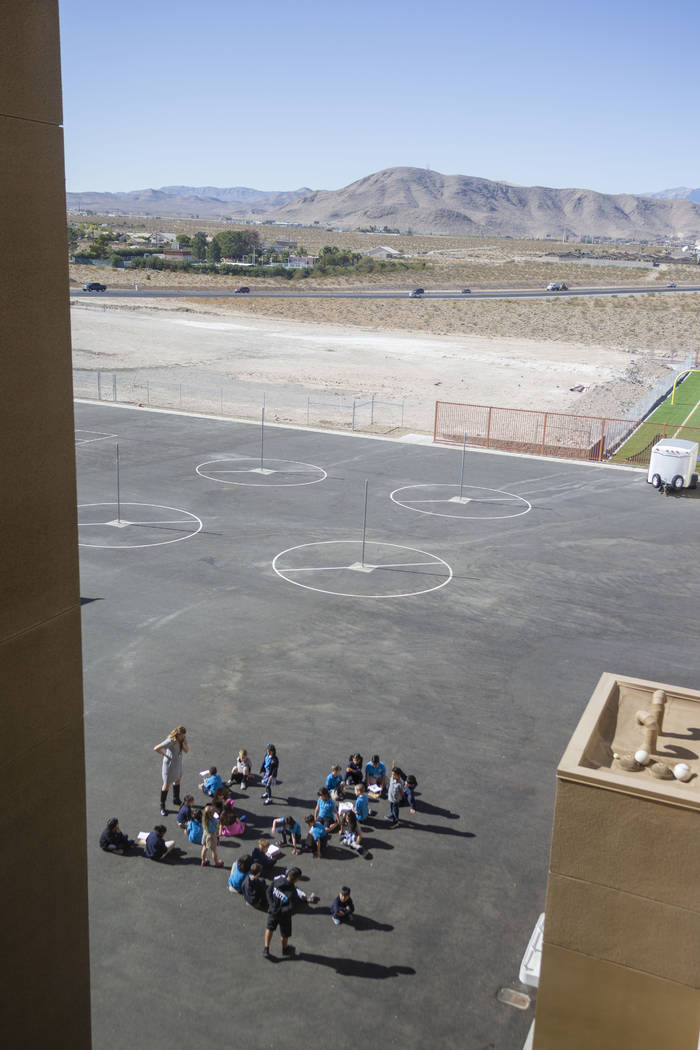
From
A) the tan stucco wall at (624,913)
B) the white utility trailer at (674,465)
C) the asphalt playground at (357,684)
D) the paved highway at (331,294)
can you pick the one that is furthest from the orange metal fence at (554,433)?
the paved highway at (331,294)

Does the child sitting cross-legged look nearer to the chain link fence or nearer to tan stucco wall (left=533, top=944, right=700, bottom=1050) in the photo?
tan stucco wall (left=533, top=944, right=700, bottom=1050)

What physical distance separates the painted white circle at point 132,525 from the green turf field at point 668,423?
24585mm

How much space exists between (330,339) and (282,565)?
7315 centimetres

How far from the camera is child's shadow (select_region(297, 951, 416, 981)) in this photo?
44.3 ft

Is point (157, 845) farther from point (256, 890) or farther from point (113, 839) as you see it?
point (256, 890)

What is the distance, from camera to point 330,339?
102 meters

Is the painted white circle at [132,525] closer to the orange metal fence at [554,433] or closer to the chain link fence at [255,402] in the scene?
the orange metal fence at [554,433]

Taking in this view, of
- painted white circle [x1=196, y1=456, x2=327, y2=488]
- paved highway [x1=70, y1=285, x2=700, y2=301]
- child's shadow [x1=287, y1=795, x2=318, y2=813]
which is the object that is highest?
paved highway [x1=70, y1=285, x2=700, y2=301]

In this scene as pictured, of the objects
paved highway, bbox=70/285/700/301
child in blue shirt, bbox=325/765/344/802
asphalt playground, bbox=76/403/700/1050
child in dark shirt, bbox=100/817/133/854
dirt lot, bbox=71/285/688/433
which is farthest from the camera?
paved highway, bbox=70/285/700/301

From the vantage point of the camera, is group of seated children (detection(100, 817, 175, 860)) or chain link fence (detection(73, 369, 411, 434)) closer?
group of seated children (detection(100, 817, 175, 860))

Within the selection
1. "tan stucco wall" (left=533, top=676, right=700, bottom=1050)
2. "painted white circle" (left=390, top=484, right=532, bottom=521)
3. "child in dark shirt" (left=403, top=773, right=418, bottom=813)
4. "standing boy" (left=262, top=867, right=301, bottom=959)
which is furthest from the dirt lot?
"tan stucco wall" (left=533, top=676, right=700, bottom=1050)

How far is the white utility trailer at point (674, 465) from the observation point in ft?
139

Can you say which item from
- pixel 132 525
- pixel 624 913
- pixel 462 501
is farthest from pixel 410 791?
pixel 462 501

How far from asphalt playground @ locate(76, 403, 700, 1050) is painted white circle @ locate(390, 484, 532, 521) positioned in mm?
175
